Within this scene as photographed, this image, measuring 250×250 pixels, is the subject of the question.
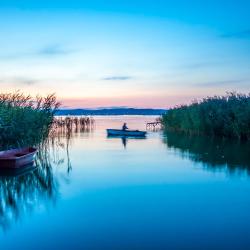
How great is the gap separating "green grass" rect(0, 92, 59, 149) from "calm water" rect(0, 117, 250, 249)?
4.27 feet

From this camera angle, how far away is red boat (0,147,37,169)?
13.7 metres

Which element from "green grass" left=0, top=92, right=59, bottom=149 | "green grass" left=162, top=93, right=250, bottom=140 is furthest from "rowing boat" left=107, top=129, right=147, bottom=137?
"green grass" left=0, top=92, right=59, bottom=149

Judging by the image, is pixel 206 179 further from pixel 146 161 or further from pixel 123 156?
pixel 123 156

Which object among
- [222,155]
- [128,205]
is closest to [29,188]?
[128,205]

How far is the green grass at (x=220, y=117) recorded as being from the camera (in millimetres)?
27266

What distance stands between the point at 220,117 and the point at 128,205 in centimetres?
2054

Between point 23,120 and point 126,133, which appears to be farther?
point 126,133

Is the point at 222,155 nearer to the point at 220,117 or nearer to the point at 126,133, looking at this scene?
the point at 220,117

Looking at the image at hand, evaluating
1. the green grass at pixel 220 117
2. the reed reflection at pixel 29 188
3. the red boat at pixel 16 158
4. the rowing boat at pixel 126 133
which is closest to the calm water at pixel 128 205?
the reed reflection at pixel 29 188

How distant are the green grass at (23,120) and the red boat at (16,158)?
1.23m

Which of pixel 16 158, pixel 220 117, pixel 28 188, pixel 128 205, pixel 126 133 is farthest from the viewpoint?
pixel 126 133

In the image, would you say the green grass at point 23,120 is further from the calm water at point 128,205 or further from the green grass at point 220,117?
the green grass at point 220,117

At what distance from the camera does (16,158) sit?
44.8 feet

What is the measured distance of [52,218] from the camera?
859cm
